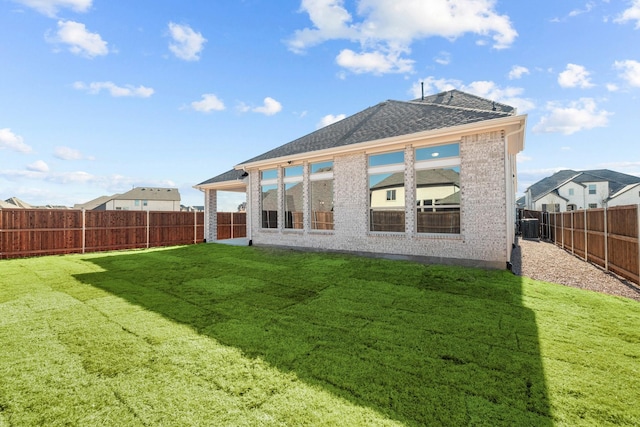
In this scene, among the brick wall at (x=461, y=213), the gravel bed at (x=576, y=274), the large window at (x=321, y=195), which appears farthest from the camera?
the large window at (x=321, y=195)

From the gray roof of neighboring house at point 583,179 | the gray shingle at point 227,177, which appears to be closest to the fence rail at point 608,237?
the gray shingle at point 227,177

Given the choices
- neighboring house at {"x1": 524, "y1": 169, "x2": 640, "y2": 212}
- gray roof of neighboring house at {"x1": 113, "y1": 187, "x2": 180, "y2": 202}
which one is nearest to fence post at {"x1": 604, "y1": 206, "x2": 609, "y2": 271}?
neighboring house at {"x1": 524, "y1": 169, "x2": 640, "y2": 212}

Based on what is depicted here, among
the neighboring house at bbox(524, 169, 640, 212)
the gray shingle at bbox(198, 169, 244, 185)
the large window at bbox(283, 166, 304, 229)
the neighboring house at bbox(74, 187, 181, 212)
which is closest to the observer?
the large window at bbox(283, 166, 304, 229)

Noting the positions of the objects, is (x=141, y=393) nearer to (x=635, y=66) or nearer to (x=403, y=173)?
(x=403, y=173)

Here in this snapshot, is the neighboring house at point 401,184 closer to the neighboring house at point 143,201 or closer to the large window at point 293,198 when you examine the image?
the large window at point 293,198

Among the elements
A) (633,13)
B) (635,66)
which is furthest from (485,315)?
(635,66)

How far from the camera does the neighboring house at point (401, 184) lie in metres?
7.71

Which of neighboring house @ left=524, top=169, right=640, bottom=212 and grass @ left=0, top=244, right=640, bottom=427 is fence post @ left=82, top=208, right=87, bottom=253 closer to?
grass @ left=0, top=244, right=640, bottom=427

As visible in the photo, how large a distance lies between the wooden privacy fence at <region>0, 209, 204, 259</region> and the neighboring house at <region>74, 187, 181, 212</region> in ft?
134

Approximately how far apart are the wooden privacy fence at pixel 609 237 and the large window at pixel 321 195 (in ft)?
26.5

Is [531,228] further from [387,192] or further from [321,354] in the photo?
[321,354]

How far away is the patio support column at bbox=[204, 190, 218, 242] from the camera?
1658 cm

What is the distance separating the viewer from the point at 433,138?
8.48 meters

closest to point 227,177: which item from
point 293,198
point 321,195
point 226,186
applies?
point 226,186
